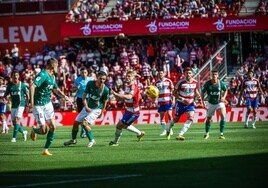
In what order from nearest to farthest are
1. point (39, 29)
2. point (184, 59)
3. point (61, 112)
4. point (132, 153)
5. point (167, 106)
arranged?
1. point (132, 153)
2. point (167, 106)
3. point (61, 112)
4. point (184, 59)
5. point (39, 29)

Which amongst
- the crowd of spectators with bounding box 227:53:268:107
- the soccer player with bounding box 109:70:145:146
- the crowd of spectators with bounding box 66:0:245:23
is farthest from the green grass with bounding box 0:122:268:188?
the crowd of spectators with bounding box 66:0:245:23

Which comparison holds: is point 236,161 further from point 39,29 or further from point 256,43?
point 39,29

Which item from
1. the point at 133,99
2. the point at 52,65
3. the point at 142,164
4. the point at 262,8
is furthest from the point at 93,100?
the point at 262,8

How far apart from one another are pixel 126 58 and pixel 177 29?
378 cm

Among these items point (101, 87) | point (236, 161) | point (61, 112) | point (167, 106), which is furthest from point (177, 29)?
point (236, 161)

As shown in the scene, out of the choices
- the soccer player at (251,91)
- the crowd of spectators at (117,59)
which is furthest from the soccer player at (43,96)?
the crowd of spectators at (117,59)

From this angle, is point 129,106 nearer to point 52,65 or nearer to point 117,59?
point 52,65

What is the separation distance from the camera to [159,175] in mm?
15086

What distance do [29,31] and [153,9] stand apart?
1155 cm

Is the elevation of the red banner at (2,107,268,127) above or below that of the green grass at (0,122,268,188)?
below

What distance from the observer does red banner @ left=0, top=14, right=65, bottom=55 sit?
57.2m

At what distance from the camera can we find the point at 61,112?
44.2 m

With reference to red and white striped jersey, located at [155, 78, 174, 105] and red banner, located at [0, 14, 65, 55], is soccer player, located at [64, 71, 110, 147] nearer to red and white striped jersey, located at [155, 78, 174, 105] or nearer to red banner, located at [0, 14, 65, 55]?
red and white striped jersey, located at [155, 78, 174, 105]

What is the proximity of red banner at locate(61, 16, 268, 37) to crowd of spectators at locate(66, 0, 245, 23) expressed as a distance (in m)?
0.44
